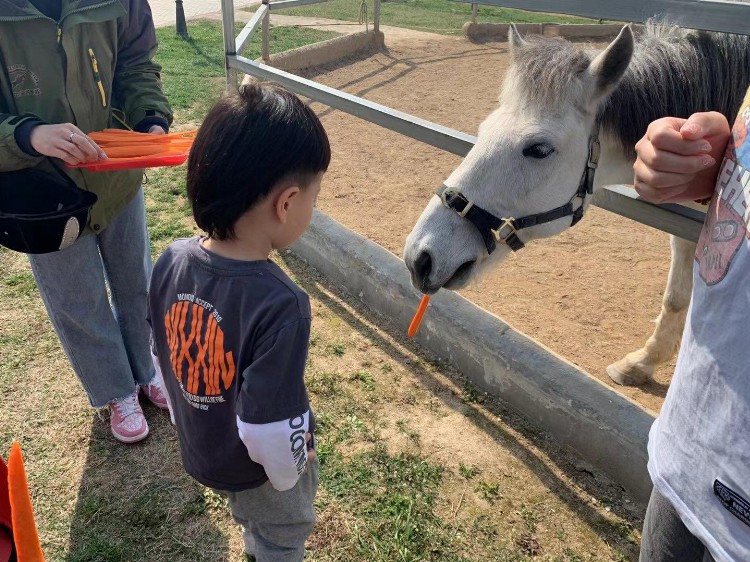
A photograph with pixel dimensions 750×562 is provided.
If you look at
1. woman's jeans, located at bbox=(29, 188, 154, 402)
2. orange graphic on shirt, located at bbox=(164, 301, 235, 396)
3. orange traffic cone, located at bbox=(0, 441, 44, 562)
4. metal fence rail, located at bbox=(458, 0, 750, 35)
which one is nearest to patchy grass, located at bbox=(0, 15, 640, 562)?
woman's jeans, located at bbox=(29, 188, 154, 402)

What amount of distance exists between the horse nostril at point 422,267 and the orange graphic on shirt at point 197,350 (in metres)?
0.85

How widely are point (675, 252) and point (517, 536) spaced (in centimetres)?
154

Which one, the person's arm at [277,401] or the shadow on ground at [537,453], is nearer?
the person's arm at [277,401]

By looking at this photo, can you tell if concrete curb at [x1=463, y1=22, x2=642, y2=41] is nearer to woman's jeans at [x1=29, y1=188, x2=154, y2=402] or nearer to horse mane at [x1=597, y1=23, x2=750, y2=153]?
horse mane at [x1=597, y1=23, x2=750, y2=153]

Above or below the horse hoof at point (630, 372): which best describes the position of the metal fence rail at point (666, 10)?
above

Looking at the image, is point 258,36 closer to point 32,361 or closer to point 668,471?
point 32,361

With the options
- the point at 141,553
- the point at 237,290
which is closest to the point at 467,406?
the point at 141,553

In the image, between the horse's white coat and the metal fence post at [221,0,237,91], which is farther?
the metal fence post at [221,0,237,91]

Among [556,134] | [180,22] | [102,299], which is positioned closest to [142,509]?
[102,299]

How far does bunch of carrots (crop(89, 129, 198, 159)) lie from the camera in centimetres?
194

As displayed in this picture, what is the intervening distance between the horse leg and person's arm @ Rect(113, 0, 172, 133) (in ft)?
7.59

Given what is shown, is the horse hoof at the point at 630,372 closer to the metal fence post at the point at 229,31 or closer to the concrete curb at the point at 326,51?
the metal fence post at the point at 229,31

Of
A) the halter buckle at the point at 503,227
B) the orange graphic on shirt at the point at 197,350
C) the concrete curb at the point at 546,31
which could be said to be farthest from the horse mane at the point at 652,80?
the concrete curb at the point at 546,31

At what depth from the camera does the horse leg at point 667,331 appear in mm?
2824
